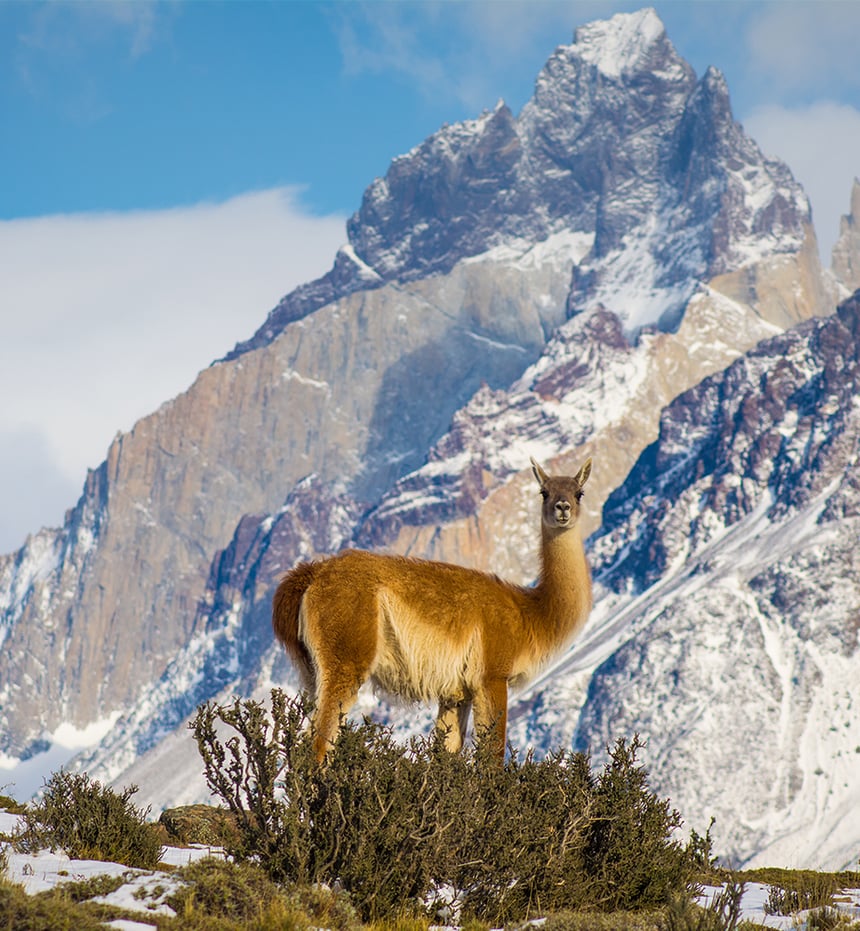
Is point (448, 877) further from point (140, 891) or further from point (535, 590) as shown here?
point (535, 590)

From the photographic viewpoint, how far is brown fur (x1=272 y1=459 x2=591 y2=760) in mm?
16969

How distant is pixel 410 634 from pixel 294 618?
153 cm

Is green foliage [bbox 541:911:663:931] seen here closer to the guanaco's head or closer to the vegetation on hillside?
the vegetation on hillside

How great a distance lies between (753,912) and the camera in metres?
16.6

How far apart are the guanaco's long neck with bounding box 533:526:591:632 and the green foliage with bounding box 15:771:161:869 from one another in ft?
20.5

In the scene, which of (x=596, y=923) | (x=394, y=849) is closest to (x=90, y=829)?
(x=394, y=849)

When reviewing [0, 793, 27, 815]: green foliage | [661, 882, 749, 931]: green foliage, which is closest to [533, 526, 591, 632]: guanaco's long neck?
[661, 882, 749, 931]: green foliage

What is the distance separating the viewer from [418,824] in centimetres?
1298

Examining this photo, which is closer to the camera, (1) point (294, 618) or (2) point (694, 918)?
(2) point (694, 918)

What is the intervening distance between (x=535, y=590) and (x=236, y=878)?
26.6ft

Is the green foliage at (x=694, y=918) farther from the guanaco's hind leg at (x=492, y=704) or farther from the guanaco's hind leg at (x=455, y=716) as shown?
the guanaco's hind leg at (x=455, y=716)

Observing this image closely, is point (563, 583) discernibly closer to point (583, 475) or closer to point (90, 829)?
point (583, 475)

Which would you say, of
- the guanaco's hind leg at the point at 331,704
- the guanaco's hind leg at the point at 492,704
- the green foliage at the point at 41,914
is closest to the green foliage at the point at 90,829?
the guanaco's hind leg at the point at 331,704

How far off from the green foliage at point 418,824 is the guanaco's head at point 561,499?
5.28m
